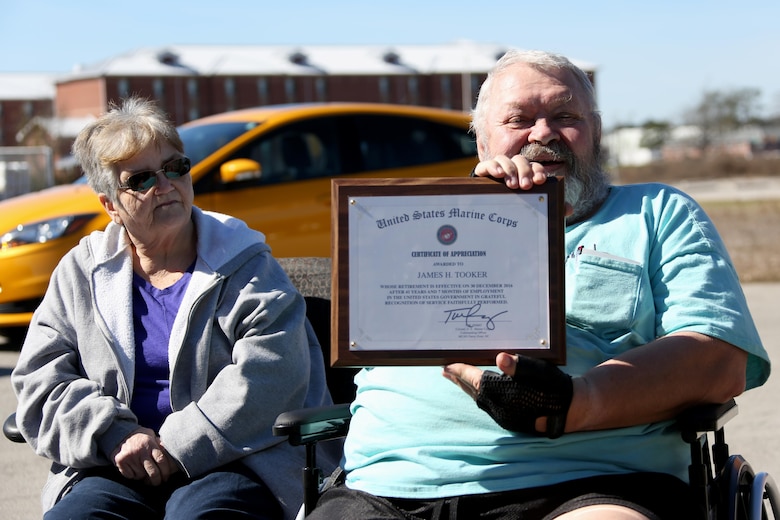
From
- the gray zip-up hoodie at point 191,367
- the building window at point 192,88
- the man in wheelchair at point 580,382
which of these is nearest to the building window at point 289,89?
the building window at point 192,88

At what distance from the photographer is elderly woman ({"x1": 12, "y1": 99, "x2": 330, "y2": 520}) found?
2.90 m

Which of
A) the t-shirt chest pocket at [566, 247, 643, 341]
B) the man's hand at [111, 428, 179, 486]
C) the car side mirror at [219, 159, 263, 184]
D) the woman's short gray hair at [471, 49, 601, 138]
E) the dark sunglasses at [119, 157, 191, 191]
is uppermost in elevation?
the woman's short gray hair at [471, 49, 601, 138]

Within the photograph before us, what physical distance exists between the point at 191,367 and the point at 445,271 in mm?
1065

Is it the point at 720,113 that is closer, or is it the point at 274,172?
the point at 274,172

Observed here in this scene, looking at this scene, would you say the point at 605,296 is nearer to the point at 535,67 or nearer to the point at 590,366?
the point at 590,366

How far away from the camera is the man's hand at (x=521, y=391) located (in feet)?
7.09

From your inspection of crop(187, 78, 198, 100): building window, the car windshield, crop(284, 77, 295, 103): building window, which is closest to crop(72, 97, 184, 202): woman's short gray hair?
the car windshield

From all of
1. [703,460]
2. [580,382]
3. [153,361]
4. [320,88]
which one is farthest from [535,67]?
[320,88]

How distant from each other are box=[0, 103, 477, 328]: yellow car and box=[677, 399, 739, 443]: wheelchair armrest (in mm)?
5527

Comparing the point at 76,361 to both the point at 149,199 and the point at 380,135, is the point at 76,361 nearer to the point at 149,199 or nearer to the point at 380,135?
the point at 149,199

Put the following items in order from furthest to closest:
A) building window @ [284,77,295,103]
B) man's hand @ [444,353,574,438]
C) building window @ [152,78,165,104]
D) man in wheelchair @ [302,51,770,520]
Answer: building window @ [284,77,295,103] < building window @ [152,78,165,104] < man in wheelchair @ [302,51,770,520] < man's hand @ [444,353,574,438]

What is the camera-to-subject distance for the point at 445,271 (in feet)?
7.34
